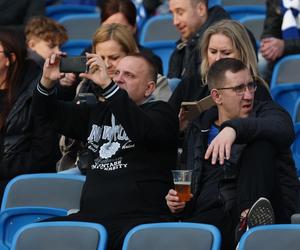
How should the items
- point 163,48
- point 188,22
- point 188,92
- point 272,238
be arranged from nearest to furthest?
1. point 272,238
2. point 188,92
3. point 188,22
4. point 163,48

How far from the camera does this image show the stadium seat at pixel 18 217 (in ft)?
20.7

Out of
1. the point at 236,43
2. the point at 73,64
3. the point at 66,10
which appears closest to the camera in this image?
the point at 73,64

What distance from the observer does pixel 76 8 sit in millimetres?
10320

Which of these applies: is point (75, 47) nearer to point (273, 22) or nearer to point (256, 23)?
point (256, 23)

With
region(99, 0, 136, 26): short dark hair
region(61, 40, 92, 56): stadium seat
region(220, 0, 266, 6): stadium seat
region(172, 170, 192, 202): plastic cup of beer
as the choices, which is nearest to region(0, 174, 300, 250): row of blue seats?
region(172, 170, 192, 202): plastic cup of beer

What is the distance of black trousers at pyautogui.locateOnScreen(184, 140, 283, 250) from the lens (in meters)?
5.50

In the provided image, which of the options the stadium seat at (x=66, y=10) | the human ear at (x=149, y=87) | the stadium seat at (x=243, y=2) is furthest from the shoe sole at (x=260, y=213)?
the stadium seat at (x=66, y=10)

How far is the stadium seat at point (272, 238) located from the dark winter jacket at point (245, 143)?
0.66 m

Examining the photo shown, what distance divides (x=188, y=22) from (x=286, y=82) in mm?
803

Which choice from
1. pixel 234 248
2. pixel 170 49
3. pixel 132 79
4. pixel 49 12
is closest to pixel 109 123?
pixel 132 79

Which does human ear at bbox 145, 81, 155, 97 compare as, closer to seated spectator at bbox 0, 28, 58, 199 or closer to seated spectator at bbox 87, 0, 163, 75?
seated spectator at bbox 0, 28, 58, 199

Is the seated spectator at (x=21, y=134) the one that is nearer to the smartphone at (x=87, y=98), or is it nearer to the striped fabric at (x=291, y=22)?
the smartphone at (x=87, y=98)

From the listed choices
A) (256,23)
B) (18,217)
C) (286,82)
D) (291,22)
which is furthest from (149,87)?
(256,23)

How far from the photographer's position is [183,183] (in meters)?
5.62
